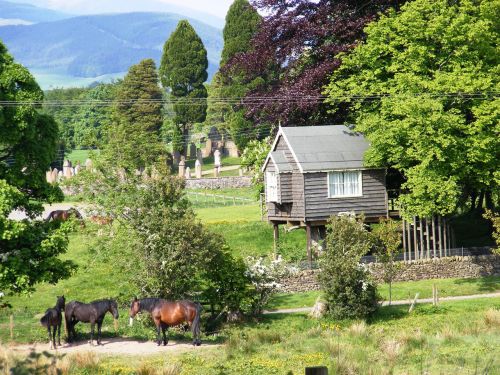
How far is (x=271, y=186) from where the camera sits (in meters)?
50.7

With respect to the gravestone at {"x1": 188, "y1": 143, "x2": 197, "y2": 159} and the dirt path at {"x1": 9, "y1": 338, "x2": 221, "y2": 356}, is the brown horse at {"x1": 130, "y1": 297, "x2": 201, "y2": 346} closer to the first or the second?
the dirt path at {"x1": 9, "y1": 338, "x2": 221, "y2": 356}

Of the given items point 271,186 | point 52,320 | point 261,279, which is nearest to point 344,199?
point 271,186

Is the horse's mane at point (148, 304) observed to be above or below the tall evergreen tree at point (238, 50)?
below

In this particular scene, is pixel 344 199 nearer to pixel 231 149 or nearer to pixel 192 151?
pixel 192 151

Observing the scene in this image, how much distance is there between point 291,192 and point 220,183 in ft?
130

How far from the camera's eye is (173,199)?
39.4 meters

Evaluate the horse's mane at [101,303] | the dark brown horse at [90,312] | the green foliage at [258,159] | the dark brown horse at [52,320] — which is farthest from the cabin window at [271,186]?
the dark brown horse at [52,320]

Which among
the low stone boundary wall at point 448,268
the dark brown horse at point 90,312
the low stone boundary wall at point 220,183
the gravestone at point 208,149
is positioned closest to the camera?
the dark brown horse at point 90,312

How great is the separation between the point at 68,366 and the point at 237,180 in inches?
2571

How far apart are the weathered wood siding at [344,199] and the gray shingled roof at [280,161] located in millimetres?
1203

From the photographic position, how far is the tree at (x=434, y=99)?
46.6 m

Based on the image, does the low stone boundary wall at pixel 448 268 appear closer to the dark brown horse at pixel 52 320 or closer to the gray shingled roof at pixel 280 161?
the gray shingled roof at pixel 280 161

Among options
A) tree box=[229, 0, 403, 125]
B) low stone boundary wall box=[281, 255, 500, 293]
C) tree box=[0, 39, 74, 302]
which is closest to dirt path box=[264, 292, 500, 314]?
low stone boundary wall box=[281, 255, 500, 293]

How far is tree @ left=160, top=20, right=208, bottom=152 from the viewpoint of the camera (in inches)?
4141
